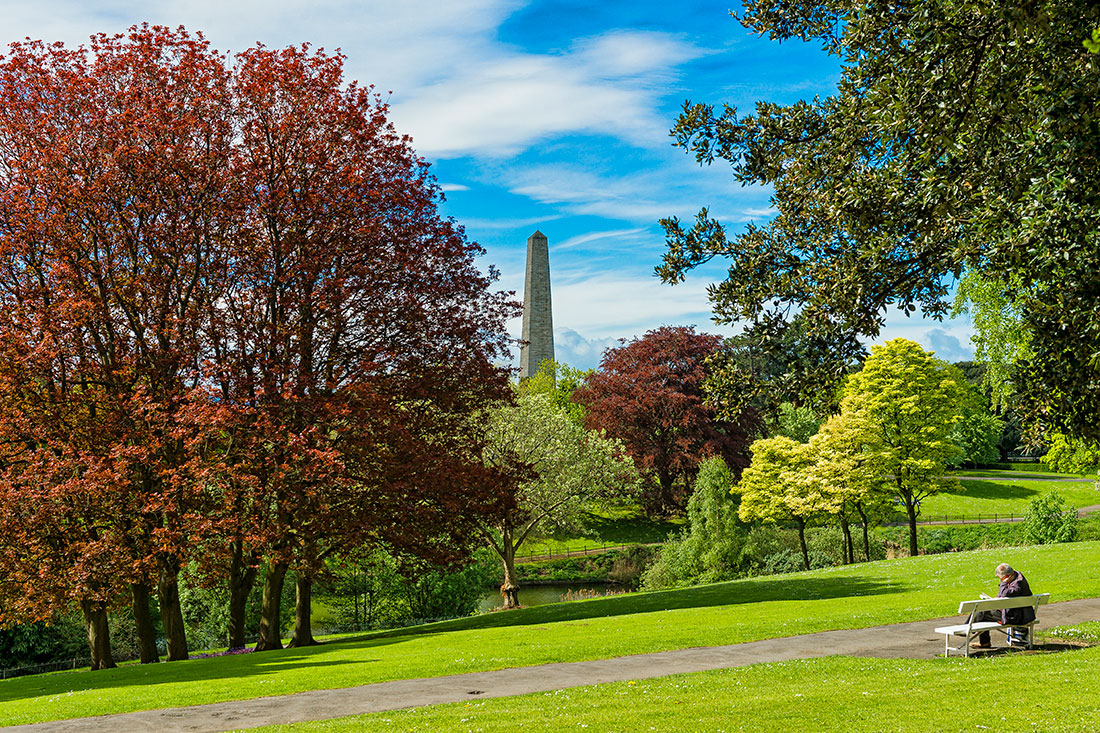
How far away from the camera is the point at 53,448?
20.2 m

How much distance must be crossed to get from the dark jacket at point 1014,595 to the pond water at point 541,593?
28.1 m

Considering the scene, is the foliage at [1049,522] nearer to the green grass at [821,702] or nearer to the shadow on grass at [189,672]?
the green grass at [821,702]

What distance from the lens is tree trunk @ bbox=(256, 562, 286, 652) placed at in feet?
76.0

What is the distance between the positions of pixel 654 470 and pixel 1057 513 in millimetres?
27047

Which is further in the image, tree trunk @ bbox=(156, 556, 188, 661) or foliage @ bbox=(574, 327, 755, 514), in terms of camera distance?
foliage @ bbox=(574, 327, 755, 514)

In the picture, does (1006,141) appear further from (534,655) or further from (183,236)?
(183,236)

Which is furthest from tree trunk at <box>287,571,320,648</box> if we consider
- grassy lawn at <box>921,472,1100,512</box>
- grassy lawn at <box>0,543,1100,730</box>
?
grassy lawn at <box>921,472,1100,512</box>

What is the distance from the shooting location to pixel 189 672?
17.2 m

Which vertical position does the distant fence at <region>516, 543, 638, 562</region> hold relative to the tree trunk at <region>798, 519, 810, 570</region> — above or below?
below

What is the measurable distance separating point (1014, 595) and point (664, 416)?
4829cm

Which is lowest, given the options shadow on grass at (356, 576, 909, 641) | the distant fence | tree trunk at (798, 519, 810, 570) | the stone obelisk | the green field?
the green field

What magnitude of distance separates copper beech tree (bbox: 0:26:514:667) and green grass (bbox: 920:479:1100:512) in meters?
52.7

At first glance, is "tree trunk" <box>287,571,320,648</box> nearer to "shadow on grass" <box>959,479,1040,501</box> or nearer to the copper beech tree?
the copper beech tree

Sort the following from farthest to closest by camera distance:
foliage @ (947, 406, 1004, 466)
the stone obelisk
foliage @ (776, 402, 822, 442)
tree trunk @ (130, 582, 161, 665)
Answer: foliage @ (947, 406, 1004, 466) → the stone obelisk → foliage @ (776, 402, 822, 442) → tree trunk @ (130, 582, 161, 665)
